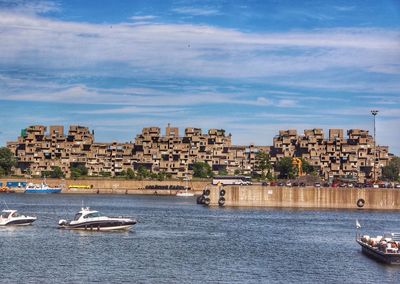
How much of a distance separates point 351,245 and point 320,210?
54.8 metres

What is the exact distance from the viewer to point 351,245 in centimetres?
8156

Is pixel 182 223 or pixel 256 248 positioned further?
pixel 182 223

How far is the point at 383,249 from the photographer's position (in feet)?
222

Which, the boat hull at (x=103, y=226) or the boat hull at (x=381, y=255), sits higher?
the boat hull at (x=103, y=226)

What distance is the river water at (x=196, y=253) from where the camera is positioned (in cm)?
5934

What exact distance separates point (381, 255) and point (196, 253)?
14984mm

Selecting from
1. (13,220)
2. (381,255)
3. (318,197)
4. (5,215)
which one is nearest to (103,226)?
(13,220)

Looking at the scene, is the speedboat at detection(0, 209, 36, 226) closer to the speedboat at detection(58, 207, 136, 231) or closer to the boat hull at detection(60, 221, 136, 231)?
the speedboat at detection(58, 207, 136, 231)

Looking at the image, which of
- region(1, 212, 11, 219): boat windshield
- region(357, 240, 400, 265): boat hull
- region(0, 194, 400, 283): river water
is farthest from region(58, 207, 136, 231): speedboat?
region(357, 240, 400, 265): boat hull

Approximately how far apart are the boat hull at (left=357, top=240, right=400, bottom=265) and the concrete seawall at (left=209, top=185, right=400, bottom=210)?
63652 millimetres

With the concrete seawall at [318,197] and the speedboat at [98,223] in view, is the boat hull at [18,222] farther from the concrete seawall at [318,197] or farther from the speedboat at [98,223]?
the concrete seawall at [318,197]

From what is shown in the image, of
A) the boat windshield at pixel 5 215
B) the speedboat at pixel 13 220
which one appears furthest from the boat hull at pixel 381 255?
the boat windshield at pixel 5 215

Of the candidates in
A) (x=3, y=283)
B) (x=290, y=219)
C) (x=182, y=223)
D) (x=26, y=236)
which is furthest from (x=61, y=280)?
(x=290, y=219)

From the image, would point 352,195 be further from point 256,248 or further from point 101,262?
point 101,262
